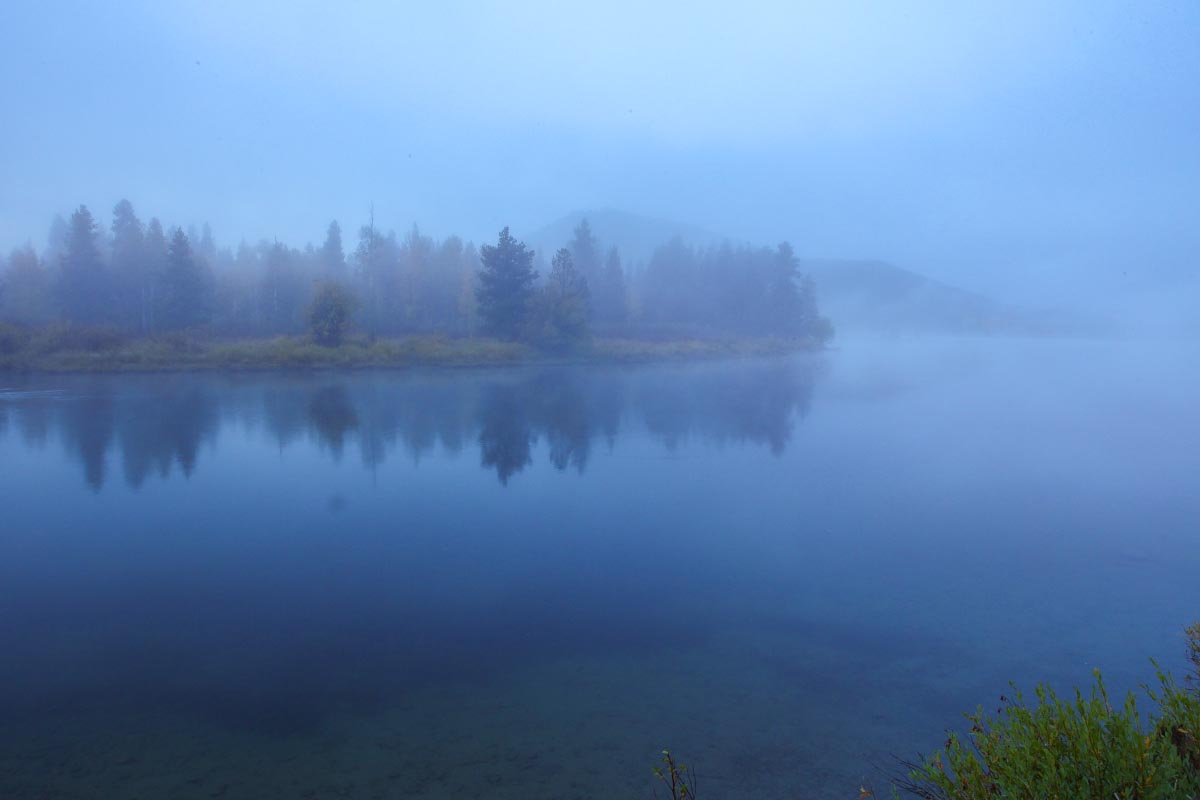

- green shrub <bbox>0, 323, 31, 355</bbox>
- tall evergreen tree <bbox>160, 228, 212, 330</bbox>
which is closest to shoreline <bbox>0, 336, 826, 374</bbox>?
green shrub <bbox>0, 323, 31, 355</bbox>

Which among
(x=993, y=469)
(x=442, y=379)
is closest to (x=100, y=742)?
(x=993, y=469)

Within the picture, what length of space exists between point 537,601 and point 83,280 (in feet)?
164

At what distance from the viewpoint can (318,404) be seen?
20266 millimetres

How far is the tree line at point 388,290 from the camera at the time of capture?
41.3m

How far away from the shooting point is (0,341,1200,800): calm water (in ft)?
15.0

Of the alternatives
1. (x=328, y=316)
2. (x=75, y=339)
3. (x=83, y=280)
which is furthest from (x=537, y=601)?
(x=83, y=280)

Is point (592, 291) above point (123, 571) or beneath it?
above

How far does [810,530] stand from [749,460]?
4.68m

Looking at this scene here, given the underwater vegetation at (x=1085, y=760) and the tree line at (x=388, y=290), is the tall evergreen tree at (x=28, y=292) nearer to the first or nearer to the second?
the tree line at (x=388, y=290)

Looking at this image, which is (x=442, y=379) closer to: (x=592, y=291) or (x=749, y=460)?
(x=749, y=460)

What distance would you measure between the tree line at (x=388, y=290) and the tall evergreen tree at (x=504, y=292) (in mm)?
82

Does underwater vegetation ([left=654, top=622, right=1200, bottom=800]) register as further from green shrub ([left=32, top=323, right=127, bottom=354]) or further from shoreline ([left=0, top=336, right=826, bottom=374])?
green shrub ([left=32, top=323, right=127, bottom=354])

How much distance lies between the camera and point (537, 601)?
23.0 feet

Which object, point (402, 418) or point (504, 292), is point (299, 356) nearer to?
point (504, 292)
